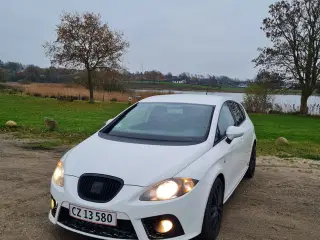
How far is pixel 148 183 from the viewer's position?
10.4 feet

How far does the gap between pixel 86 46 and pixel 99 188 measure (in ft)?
98.8

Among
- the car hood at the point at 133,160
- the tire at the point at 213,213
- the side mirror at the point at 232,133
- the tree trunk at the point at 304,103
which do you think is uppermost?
the side mirror at the point at 232,133

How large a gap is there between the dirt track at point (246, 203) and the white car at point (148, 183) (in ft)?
1.31

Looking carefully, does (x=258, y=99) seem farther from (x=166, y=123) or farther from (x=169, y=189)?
(x=169, y=189)

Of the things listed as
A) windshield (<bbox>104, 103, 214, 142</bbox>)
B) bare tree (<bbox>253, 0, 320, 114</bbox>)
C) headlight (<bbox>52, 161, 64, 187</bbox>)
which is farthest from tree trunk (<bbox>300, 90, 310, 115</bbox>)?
headlight (<bbox>52, 161, 64, 187</bbox>)

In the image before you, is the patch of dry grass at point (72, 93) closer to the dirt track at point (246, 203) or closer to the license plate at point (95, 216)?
the dirt track at point (246, 203)

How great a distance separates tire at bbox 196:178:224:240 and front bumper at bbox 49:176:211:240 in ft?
0.34

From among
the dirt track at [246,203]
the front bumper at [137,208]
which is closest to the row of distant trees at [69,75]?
the dirt track at [246,203]

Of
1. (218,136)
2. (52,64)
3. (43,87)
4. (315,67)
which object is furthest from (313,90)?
(218,136)

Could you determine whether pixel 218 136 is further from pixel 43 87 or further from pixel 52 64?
pixel 43 87

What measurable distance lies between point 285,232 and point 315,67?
3390cm

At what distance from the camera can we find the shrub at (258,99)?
119ft

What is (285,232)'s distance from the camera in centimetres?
401

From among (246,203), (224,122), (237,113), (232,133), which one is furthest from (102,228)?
(237,113)
